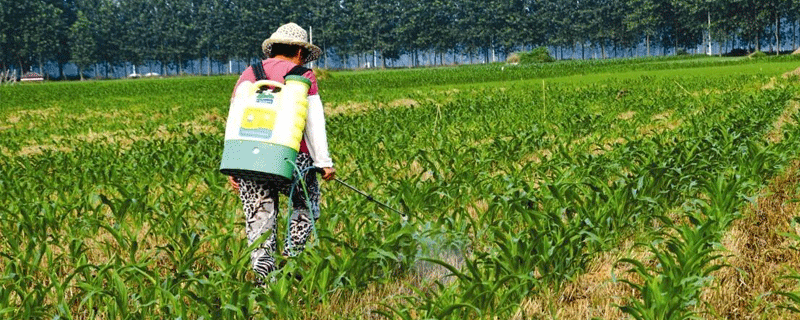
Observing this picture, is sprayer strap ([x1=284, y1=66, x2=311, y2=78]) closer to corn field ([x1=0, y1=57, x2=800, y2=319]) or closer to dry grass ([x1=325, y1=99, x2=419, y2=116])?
corn field ([x1=0, y1=57, x2=800, y2=319])

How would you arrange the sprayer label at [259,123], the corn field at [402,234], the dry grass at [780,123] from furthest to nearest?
the dry grass at [780,123] < the sprayer label at [259,123] < the corn field at [402,234]

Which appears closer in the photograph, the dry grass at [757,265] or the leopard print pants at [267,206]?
the dry grass at [757,265]

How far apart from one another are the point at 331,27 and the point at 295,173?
10830 cm

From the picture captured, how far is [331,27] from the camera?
109875mm

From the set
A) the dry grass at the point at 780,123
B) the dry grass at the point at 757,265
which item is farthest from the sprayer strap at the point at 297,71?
the dry grass at the point at 780,123

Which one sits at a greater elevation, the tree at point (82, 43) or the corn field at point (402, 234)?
the tree at point (82, 43)

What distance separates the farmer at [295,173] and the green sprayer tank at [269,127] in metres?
0.15

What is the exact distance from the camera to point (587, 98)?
1884cm

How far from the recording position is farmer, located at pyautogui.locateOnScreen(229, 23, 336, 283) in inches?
157

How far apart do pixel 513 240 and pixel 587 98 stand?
15591 millimetres

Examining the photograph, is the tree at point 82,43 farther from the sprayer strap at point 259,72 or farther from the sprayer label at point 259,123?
the sprayer label at point 259,123

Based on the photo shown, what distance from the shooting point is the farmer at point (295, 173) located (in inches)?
157

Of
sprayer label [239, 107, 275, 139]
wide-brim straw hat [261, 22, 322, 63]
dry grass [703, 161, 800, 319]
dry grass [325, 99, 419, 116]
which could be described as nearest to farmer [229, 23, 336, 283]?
wide-brim straw hat [261, 22, 322, 63]

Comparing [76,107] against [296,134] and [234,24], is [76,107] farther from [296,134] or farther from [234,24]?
[234,24]
